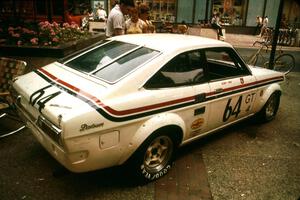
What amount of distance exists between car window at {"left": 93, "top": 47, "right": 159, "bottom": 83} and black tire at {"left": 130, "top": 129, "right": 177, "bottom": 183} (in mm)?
777

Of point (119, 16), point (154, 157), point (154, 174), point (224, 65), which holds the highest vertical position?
point (119, 16)

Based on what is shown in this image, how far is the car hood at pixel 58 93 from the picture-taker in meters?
2.88

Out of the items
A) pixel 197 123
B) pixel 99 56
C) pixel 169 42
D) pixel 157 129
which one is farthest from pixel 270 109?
pixel 99 56

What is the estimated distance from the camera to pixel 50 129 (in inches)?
116

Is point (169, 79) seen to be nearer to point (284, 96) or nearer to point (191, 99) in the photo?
point (191, 99)

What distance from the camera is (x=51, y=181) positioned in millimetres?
3582

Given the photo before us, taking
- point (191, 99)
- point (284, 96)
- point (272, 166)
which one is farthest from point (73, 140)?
point (284, 96)

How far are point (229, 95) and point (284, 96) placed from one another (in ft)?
12.8

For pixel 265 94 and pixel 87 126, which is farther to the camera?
pixel 265 94

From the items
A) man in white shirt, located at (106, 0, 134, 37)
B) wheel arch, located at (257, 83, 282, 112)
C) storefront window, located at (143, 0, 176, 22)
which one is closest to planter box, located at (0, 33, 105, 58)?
man in white shirt, located at (106, 0, 134, 37)

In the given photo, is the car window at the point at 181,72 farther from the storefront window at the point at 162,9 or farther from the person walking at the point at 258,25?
the person walking at the point at 258,25

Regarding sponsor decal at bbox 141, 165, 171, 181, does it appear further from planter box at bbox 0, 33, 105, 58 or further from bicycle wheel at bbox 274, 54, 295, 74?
bicycle wheel at bbox 274, 54, 295, 74

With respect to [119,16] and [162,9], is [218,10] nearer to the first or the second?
[162,9]

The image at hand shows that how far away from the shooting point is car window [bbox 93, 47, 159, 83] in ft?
11.0
